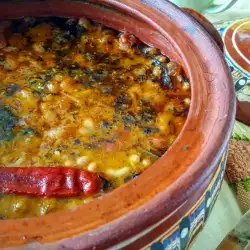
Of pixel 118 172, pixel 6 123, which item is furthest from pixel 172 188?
pixel 6 123

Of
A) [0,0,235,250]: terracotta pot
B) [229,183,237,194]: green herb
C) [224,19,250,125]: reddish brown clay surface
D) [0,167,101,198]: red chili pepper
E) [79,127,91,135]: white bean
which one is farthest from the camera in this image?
[224,19,250,125]: reddish brown clay surface

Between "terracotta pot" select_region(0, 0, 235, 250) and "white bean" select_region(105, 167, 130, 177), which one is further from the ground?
"terracotta pot" select_region(0, 0, 235, 250)

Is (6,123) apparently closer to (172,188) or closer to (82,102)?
(82,102)

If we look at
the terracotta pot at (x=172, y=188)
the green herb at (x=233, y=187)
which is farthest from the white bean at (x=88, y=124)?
the green herb at (x=233, y=187)

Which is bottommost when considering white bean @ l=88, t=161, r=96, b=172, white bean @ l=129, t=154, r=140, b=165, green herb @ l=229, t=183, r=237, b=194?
green herb @ l=229, t=183, r=237, b=194

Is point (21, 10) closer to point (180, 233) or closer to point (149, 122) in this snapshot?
point (149, 122)

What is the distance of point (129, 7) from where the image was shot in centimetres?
121

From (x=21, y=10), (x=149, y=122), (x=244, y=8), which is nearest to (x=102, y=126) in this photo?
(x=149, y=122)

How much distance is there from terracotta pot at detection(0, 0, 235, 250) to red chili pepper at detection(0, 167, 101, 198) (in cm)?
13

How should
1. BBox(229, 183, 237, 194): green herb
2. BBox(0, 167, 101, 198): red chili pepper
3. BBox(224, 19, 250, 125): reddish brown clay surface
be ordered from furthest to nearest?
1. BBox(224, 19, 250, 125): reddish brown clay surface
2. BBox(229, 183, 237, 194): green herb
3. BBox(0, 167, 101, 198): red chili pepper

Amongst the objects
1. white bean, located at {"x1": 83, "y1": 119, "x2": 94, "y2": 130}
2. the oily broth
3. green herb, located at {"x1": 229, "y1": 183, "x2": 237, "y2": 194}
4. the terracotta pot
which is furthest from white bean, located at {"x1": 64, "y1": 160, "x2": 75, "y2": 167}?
green herb, located at {"x1": 229, "y1": 183, "x2": 237, "y2": 194}

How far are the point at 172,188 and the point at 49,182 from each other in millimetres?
262

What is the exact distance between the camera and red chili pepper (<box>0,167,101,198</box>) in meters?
0.92

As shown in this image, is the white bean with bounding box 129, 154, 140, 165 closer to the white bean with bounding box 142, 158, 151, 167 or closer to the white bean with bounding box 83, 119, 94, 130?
the white bean with bounding box 142, 158, 151, 167
